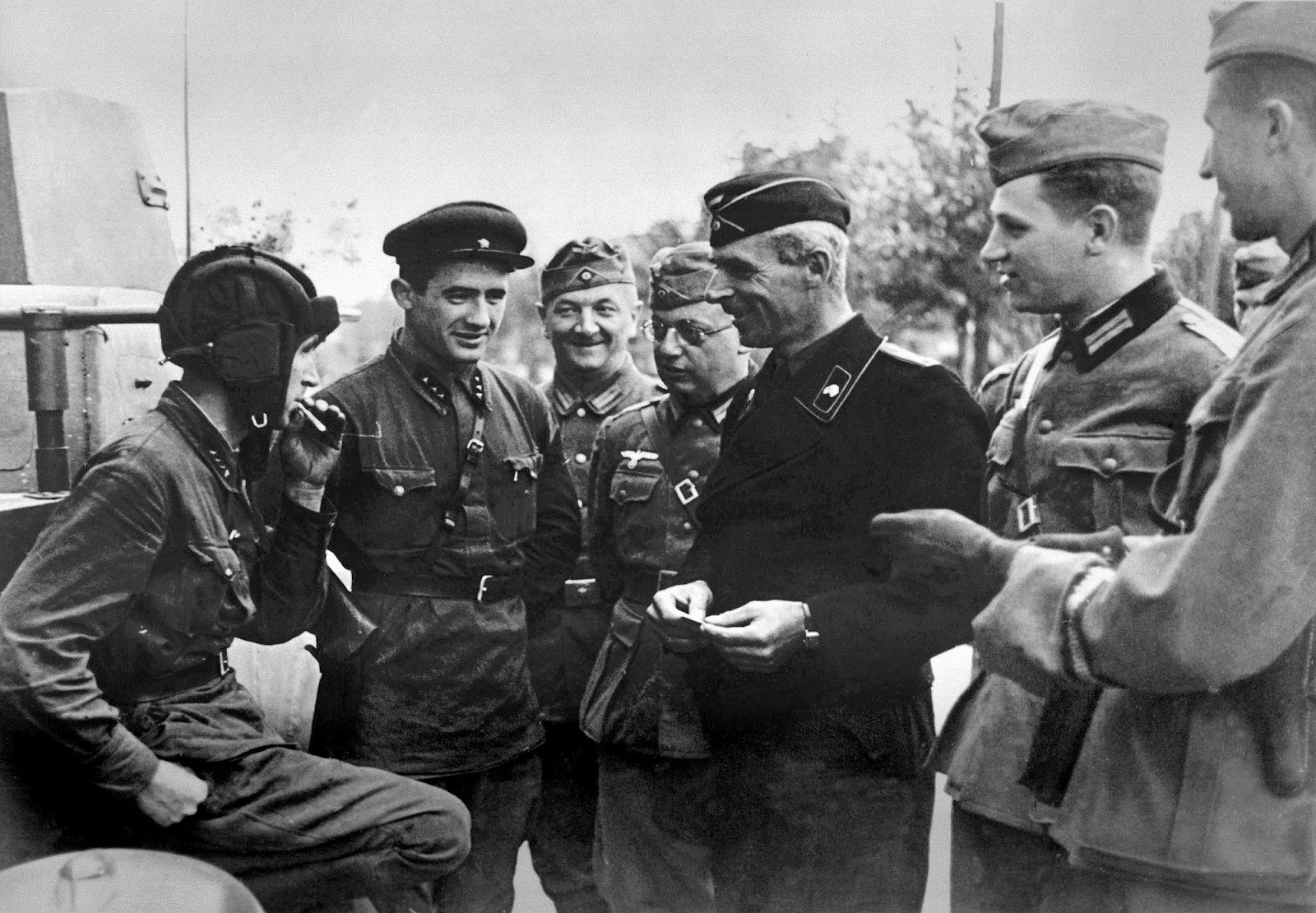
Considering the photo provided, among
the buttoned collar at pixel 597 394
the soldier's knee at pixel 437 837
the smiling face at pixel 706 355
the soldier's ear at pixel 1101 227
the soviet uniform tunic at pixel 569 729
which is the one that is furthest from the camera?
the buttoned collar at pixel 597 394

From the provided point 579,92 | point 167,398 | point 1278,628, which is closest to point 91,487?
point 167,398

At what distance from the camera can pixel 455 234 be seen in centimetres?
289

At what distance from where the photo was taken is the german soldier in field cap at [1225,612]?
5.44ft

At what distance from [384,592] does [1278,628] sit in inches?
75.3

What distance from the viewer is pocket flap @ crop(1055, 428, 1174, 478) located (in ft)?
7.06

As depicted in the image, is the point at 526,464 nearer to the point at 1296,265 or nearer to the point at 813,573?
the point at 813,573

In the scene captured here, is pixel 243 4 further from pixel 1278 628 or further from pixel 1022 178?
A: pixel 1278 628

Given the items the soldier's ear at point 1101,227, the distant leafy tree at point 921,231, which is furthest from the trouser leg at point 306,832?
the soldier's ear at point 1101,227

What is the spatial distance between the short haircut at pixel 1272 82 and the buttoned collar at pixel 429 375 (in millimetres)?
1725

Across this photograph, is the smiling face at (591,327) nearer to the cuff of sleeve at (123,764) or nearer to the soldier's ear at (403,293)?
the soldier's ear at (403,293)

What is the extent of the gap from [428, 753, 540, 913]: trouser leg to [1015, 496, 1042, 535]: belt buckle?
4.53ft

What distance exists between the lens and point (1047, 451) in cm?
229

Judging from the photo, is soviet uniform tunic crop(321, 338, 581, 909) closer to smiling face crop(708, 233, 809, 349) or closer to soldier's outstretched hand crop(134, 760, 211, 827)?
soldier's outstretched hand crop(134, 760, 211, 827)

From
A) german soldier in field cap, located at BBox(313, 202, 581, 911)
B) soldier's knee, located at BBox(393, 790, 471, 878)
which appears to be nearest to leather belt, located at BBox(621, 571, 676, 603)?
german soldier in field cap, located at BBox(313, 202, 581, 911)
